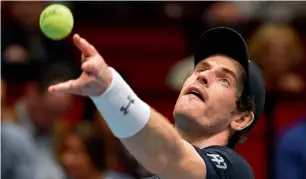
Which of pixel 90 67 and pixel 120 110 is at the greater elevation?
pixel 90 67

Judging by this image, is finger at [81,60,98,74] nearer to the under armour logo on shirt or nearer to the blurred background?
the under armour logo on shirt

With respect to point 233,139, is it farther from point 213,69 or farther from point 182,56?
point 182,56

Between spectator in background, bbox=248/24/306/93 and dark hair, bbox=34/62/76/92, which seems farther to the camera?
spectator in background, bbox=248/24/306/93

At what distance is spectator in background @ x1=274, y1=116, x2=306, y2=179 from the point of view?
5.68m

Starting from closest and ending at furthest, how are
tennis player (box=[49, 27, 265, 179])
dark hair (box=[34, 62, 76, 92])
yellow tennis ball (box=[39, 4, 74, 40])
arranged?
tennis player (box=[49, 27, 265, 179]) → yellow tennis ball (box=[39, 4, 74, 40]) → dark hair (box=[34, 62, 76, 92])

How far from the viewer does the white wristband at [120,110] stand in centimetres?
294

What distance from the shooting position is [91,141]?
20.0 ft

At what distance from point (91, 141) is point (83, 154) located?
0.45 ft

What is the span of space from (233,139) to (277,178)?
2.03m

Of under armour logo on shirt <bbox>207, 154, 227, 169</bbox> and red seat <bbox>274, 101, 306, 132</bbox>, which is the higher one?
under armour logo on shirt <bbox>207, 154, 227, 169</bbox>

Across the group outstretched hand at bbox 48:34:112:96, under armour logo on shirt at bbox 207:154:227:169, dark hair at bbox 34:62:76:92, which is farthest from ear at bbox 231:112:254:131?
dark hair at bbox 34:62:76:92

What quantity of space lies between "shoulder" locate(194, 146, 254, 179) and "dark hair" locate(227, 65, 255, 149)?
0.82 feet

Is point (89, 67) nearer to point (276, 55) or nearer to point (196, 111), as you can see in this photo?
point (196, 111)

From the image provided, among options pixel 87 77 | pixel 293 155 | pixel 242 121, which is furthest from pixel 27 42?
pixel 87 77
